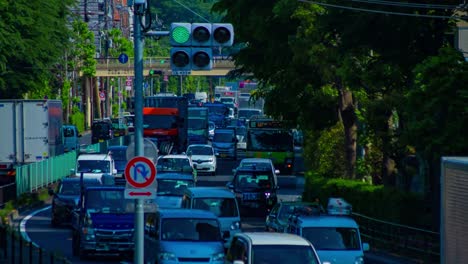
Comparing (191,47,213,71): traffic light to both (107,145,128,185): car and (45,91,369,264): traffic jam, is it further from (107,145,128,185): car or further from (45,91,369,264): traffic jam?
(107,145,128,185): car

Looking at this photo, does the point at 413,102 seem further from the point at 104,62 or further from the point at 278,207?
the point at 104,62

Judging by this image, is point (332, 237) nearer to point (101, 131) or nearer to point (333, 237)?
point (333, 237)

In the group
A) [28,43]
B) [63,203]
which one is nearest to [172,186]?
[63,203]

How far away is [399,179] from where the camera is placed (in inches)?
1797

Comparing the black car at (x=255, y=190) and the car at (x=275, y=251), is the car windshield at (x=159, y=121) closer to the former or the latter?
the black car at (x=255, y=190)

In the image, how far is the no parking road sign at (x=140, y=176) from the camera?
2055 cm

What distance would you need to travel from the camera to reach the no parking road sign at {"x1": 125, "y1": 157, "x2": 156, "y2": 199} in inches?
809

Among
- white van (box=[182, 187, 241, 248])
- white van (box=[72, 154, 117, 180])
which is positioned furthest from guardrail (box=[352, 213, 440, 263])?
white van (box=[72, 154, 117, 180])

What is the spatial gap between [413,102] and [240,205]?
16.2m

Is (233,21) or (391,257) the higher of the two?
(233,21)

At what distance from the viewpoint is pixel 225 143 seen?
83000 mm

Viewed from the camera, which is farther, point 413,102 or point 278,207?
point 278,207

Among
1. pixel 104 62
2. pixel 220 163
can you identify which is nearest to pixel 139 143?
pixel 220 163

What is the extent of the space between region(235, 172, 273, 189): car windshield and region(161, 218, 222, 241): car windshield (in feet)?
60.4
